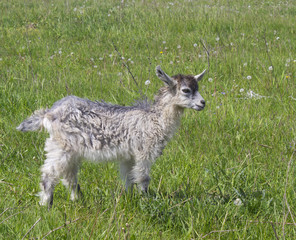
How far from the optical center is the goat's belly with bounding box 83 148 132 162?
4.28 m

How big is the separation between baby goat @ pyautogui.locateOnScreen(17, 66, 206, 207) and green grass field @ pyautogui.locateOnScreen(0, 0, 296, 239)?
8.6 inches

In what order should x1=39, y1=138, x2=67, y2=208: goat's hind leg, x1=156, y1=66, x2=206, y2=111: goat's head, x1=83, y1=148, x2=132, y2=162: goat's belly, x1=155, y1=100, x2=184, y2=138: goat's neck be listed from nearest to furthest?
x1=39, y1=138, x2=67, y2=208: goat's hind leg, x1=83, y1=148, x2=132, y2=162: goat's belly, x1=156, y1=66, x2=206, y2=111: goat's head, x1=155, y1=100, x2=184, y2=138: goat's neck

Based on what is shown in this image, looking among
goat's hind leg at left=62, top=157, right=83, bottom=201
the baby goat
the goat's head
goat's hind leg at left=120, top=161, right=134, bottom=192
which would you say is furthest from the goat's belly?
the goat's head

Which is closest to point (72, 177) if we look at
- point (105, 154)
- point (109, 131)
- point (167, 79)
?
point (105, 154)

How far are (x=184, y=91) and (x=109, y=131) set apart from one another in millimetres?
920

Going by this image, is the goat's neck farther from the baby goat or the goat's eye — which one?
the goat's eye

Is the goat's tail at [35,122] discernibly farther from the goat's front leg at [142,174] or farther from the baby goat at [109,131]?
the goat's front leg at [142,174]

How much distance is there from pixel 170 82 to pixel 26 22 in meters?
7.17

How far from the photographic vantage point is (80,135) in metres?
4.26

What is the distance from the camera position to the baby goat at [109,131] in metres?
4.20

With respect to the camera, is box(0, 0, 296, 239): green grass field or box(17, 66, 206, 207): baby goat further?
box(17, 66, 206, 207): baby goat

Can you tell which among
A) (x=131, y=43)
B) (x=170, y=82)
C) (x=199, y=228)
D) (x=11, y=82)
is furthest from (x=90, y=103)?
(x=131, y=43)

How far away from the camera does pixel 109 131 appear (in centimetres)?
436

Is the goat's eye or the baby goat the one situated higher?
the goat's eye
